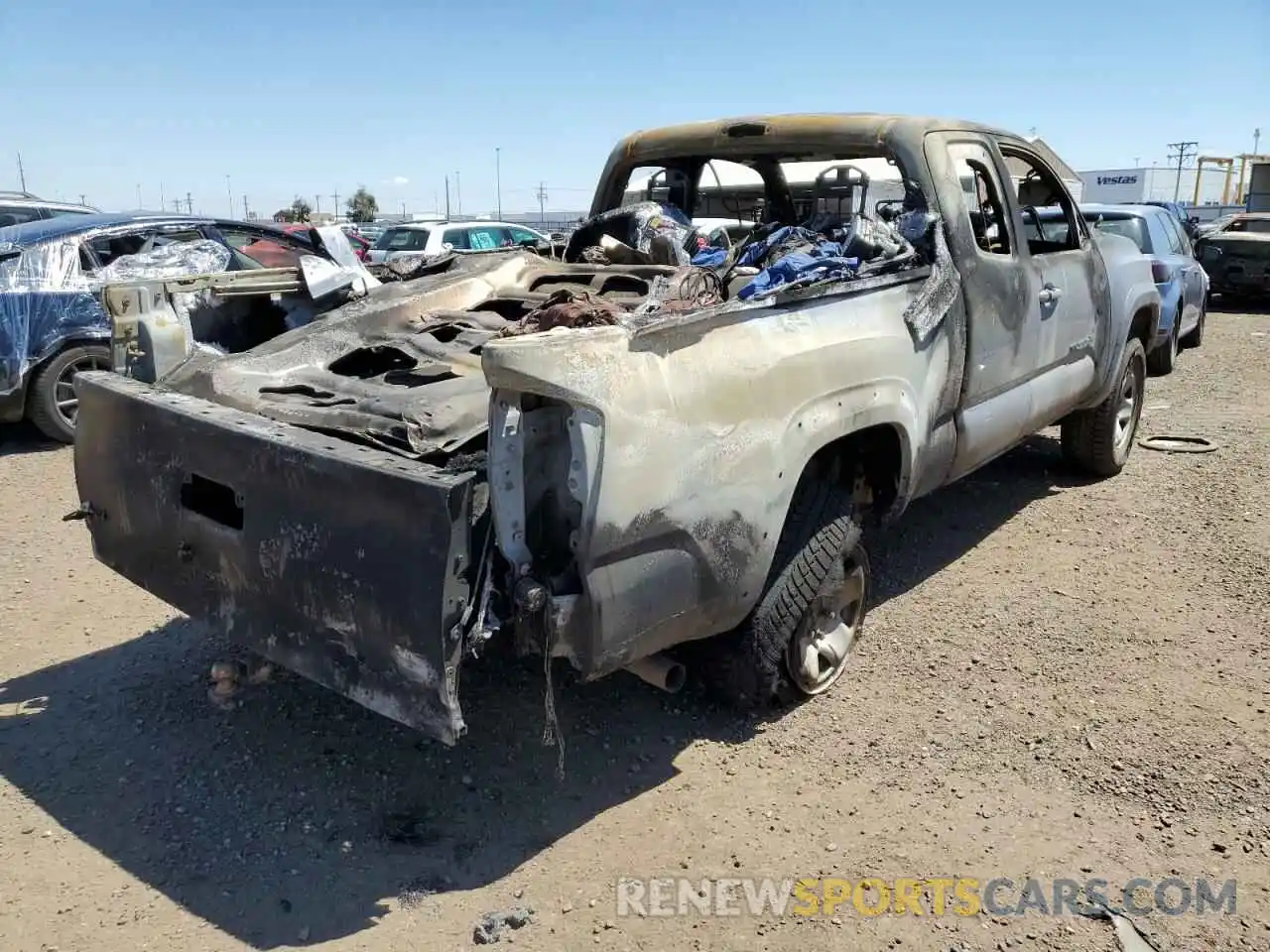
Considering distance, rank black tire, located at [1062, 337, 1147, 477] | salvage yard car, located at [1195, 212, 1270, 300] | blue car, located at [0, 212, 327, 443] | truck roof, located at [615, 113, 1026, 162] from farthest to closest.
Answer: salvage yard car, located at [1195, 212, 1270, 300] → blue car, located at [0, 212, 327, 443] → black tire, located at [1062, 337, 1147, 477] → truck roof, located at [615, 113, 1026, 162]

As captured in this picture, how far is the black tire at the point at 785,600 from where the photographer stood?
328 cm

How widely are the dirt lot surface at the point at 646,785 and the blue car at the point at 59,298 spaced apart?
2768 millimetres

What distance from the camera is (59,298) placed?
22.7ft

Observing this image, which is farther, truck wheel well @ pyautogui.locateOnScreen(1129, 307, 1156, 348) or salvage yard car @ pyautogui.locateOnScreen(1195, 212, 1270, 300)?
salvage yard car @ pyautogui.locateOnScreen(1195, 212, 1270, 300)

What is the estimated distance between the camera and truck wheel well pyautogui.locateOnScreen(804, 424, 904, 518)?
11.5 ft

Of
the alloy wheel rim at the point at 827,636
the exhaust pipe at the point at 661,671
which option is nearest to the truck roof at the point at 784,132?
the alloy wheel rim at the point at 827,636

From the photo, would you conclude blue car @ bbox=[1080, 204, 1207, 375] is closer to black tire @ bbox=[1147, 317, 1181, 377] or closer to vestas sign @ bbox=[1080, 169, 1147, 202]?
black tire @ bbox=[1147, 317, 1181, 377]

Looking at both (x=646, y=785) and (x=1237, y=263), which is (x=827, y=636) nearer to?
(x=646, y=785)

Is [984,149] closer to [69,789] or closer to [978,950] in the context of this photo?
[978,950]

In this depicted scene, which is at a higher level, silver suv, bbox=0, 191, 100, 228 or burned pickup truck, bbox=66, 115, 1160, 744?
silver suv, bbox=0, 191, 100, 228

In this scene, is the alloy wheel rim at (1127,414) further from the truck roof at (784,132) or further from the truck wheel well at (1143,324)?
the truck roof at (784,132)

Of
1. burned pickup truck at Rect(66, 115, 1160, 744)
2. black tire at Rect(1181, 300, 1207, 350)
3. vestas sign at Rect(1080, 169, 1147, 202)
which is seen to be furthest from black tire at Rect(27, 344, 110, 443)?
vestas sign at Rect(1080, 169, 1147, 202)

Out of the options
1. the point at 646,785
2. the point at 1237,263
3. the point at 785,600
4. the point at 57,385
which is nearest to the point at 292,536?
the point at 646,785

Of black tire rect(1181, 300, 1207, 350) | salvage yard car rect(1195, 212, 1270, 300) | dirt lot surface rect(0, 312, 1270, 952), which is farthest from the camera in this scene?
salvage yard car rect(1195, 212, 1270, 300)
